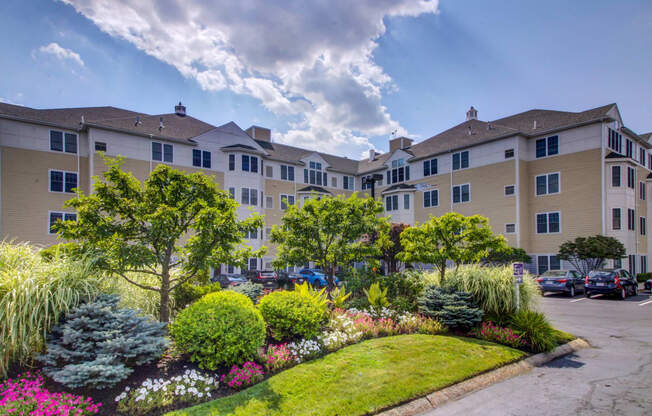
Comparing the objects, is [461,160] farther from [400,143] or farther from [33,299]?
[33,299]

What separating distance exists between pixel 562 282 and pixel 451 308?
1421 cm

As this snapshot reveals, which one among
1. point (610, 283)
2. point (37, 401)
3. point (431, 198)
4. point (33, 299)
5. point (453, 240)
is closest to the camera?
point (37, 401)

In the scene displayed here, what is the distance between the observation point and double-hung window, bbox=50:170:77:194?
80.5ft

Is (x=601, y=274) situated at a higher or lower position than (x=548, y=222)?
lower

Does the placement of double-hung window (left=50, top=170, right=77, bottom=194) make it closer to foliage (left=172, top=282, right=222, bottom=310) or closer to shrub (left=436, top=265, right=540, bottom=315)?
foliage (left=172, top=282, right=222, bottom=310)

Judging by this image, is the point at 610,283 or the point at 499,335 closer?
the point at 499,335

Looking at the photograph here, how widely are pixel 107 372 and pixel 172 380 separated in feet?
3.11

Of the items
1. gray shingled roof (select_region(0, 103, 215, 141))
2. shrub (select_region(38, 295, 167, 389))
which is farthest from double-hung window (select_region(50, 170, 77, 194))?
shrub (select_region(38, 295, 167, 389))

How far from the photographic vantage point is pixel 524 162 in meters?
28.6

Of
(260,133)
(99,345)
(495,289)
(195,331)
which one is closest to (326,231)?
(495,289)

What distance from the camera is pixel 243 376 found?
573 centimetres

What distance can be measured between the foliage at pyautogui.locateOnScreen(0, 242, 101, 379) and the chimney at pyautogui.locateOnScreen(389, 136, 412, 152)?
118 feet

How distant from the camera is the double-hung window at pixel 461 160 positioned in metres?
31.8

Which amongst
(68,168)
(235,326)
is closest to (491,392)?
(235,326)
